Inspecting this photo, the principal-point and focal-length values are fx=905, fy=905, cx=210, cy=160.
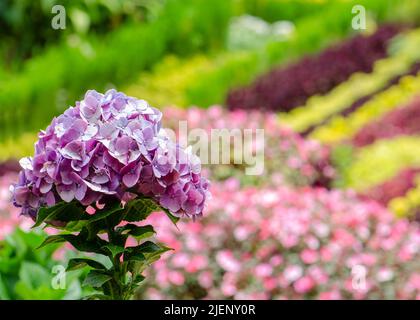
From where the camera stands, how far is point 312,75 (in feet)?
27.7

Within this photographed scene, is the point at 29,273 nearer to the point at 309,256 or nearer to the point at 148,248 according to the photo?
the point at 148,248

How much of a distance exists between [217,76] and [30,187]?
6.36 m

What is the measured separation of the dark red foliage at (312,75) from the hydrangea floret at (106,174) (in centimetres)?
579

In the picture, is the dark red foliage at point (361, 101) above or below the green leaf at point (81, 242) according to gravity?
above

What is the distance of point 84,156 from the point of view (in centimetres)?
176

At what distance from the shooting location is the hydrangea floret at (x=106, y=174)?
69.7 inches

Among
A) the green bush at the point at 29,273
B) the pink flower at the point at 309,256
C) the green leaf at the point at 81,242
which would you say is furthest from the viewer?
the pink flower at the point at 309,256

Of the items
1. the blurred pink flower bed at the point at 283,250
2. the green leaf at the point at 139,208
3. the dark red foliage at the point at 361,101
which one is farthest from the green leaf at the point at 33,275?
the dark red foliage at the point at 361,101

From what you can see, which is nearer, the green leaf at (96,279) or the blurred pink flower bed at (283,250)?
the green leaf at (96,279)

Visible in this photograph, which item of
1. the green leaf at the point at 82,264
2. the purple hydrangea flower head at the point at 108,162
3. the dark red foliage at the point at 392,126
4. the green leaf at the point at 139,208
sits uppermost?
the dark red foliage at the point at 392,126

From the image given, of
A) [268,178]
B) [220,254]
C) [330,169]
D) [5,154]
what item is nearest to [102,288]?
[220,254]

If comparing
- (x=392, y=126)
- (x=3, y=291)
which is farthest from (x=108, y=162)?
(x=392, y=126)

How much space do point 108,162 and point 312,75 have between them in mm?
6814

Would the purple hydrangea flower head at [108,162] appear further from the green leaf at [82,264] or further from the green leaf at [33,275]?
the green leaf at [33,275]
